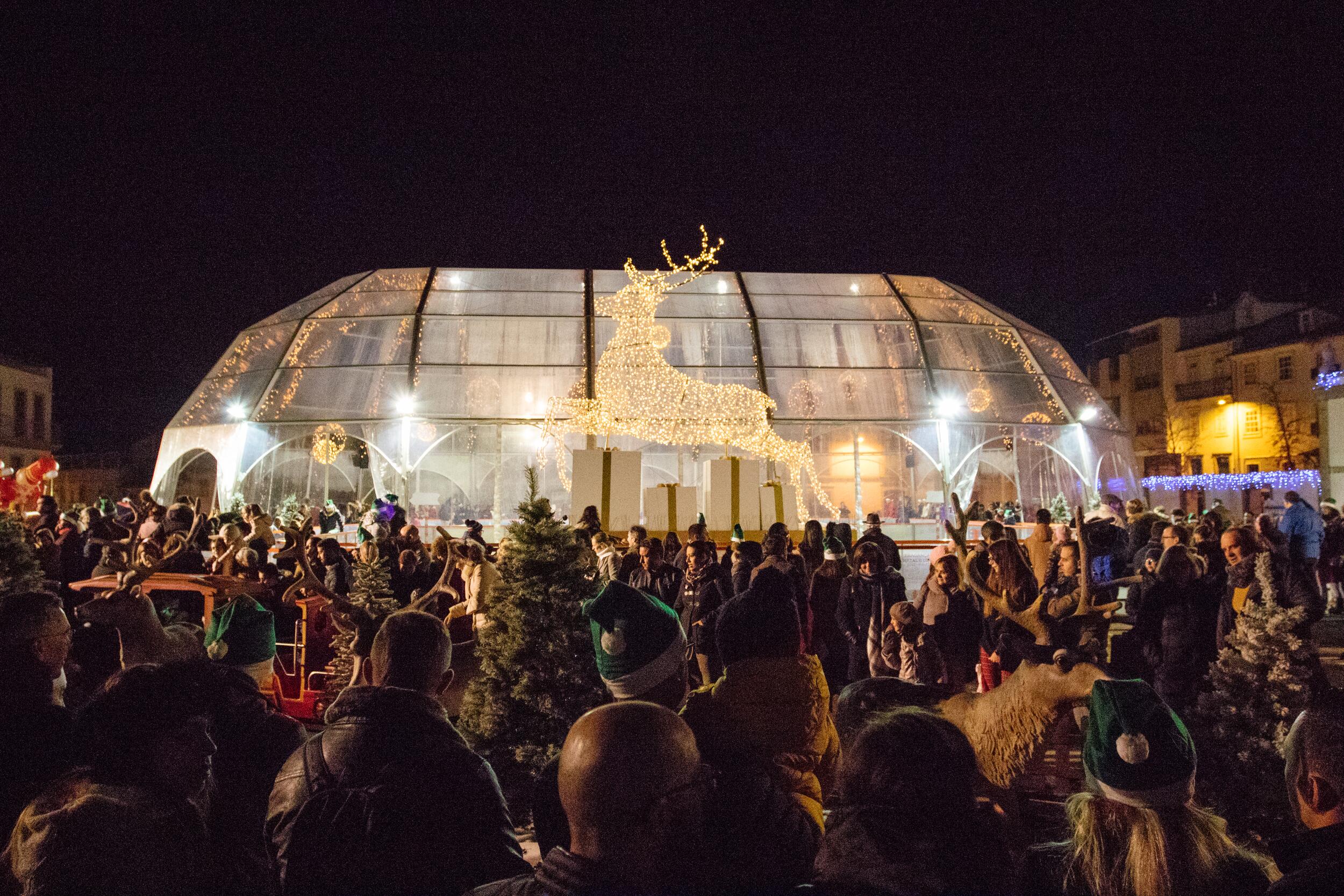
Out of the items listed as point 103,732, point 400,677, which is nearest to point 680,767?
point 400,677

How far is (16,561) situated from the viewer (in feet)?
23.3

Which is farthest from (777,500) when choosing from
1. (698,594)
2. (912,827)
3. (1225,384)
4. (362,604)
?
(1225,384)

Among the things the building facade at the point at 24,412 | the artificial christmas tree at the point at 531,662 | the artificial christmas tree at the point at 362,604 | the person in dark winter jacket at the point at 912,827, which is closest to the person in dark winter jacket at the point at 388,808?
the person in dark winter jacket at the point at 912,827

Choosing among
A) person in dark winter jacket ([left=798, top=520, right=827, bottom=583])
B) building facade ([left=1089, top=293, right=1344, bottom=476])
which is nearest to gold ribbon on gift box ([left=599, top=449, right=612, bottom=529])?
person in dark winter jacket ([left=798, top=520, right=827, bottom=583])

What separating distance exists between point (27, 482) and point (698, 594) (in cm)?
1338

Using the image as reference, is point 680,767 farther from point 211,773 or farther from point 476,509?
point 476,509

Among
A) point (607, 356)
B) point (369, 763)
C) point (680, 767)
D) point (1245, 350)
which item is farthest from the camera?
point (1245, 350)

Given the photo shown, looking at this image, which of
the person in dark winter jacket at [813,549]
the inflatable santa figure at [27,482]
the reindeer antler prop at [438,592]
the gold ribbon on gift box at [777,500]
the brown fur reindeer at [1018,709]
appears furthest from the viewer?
the gold ribbon on gift box at [777,500]

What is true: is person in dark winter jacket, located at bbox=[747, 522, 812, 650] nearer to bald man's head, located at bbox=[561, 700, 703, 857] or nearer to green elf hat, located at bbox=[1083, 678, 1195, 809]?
green elf hat, located at bbox=[1083, 678, 1195, 809]

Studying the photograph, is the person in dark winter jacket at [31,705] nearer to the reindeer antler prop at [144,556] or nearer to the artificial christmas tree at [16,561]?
the reindeer antler prop at [144,556]

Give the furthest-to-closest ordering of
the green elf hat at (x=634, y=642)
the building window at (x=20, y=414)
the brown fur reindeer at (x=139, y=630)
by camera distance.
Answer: the building window at (x=20, y=414) → the brown fur reindeer at (x=139, y=630) → the green elf hat at (x=634, y=642)

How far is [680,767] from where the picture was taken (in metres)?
1.48

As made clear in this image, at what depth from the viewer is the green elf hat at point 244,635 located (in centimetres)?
380

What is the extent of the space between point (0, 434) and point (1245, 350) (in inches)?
2201
